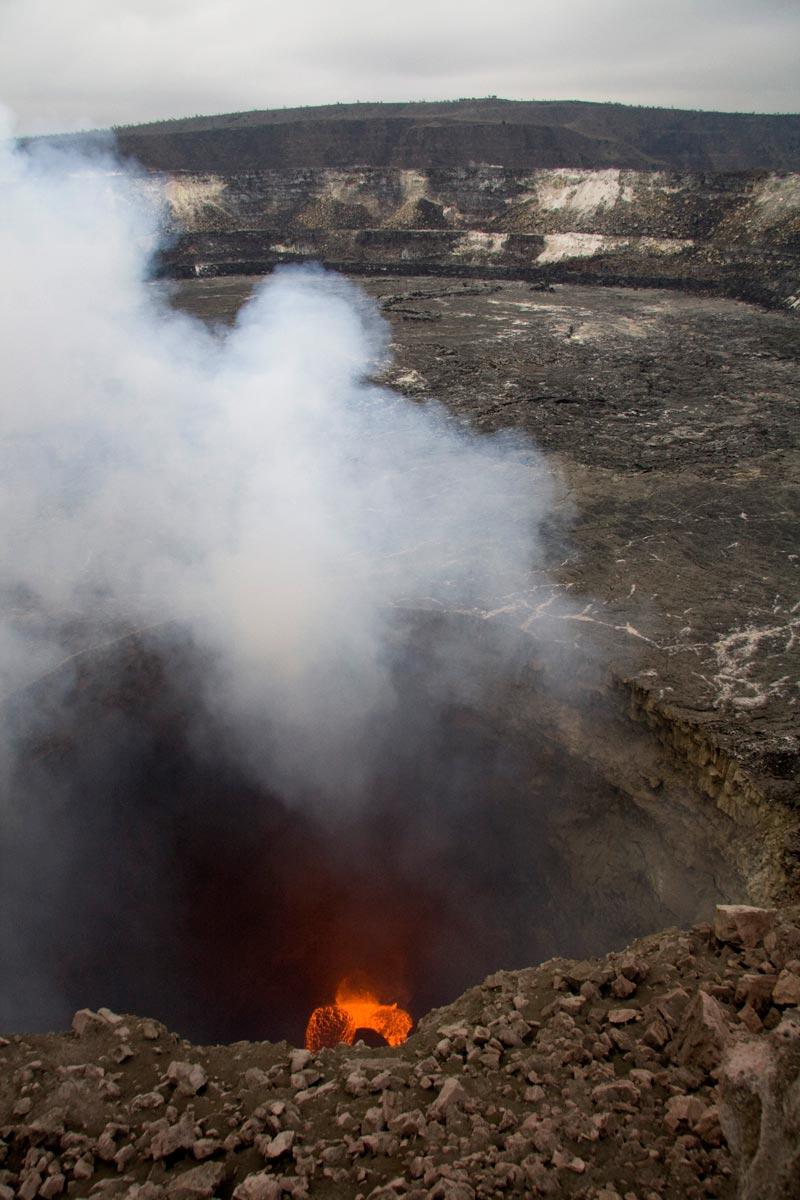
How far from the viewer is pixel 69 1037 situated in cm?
517

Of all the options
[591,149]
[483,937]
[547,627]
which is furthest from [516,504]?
[591,149]

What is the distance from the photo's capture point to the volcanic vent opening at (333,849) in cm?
848

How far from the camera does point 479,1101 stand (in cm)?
427

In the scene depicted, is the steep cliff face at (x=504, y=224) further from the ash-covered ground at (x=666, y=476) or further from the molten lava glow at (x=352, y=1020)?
the molten lava glow at (x=352, y=1020)

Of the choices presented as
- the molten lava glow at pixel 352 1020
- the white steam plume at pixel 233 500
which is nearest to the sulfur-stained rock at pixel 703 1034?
the molten lava glow at pixel 352 1020

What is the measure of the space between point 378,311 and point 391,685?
2605cm

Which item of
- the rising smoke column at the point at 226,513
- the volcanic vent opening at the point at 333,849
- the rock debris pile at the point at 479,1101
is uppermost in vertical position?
the rising smoke column at the point at 226,513

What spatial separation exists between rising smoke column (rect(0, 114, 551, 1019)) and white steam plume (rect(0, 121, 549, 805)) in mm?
46

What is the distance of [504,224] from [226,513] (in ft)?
124

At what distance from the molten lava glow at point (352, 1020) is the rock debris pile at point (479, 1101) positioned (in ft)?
11.9

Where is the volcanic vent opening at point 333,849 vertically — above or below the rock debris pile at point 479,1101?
above

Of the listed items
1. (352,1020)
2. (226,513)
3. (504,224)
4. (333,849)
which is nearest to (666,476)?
(226,513)

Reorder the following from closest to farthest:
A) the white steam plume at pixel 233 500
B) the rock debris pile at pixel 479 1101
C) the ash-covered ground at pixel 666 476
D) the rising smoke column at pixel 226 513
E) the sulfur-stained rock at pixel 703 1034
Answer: the rock debris pile at pixel 479 1101, the sulfur-stained rock at pixel 703 1034, the ash-covered ground at pixel 666 476, the rising smoke column at pixel 226 513, the white steam plume at pixel 233 500

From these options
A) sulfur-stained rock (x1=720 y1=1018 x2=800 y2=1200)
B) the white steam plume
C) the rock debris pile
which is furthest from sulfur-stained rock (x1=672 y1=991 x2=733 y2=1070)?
the white steam plume
